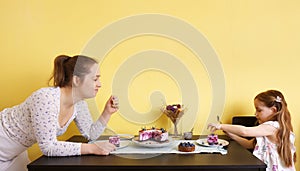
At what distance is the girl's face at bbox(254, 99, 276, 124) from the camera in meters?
1.47

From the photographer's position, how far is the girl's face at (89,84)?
1.31 meters

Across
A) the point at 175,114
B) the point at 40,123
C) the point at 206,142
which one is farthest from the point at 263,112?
the point at 40,123

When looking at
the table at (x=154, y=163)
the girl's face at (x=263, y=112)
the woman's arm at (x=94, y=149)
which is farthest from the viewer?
the girl's face at (x=263, y=112)

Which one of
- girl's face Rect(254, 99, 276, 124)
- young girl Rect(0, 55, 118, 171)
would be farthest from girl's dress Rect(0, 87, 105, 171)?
girl's face Rect(254, 99, 276, 124)

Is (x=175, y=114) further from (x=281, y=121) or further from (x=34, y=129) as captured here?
(x=34, y=129)

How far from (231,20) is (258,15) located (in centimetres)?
15

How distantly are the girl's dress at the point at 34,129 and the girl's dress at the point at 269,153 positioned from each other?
814 mm

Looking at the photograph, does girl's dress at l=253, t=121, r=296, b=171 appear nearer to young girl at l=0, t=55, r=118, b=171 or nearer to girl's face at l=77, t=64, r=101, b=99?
young girl at l=0, t=55, r=118, b=171

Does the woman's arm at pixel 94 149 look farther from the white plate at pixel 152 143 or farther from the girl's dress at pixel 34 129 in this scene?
the white plate at pixel 152 143

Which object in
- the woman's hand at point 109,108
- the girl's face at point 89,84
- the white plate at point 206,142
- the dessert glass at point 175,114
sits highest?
the girl's face at point 89,84

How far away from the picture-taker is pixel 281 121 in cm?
142

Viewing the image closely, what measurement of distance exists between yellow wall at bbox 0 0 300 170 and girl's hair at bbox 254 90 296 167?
0.59 ft

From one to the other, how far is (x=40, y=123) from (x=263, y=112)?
3.34 feet

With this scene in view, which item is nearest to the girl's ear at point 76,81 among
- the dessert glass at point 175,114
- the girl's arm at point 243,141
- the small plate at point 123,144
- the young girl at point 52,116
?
the young girl at point 52,116
